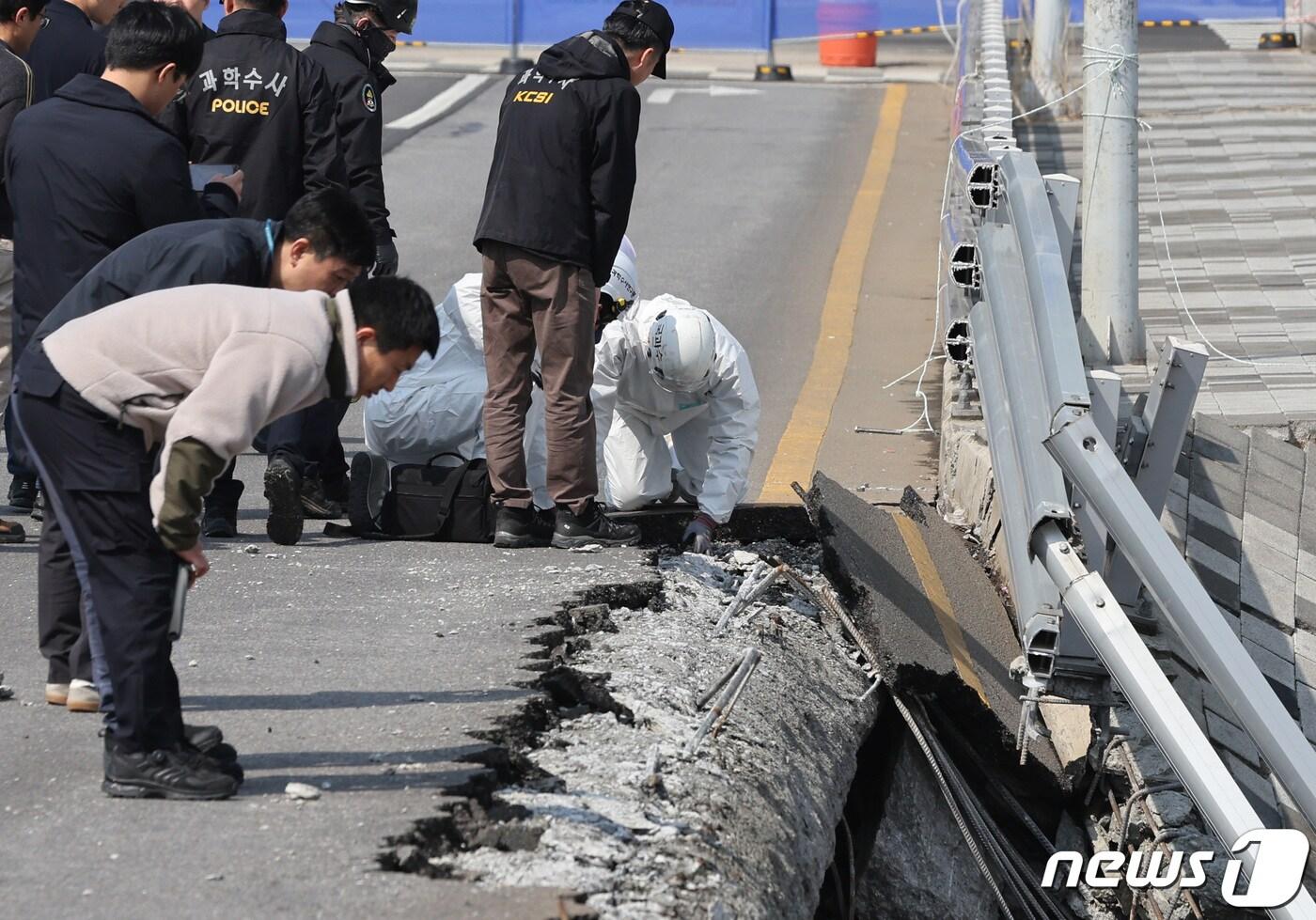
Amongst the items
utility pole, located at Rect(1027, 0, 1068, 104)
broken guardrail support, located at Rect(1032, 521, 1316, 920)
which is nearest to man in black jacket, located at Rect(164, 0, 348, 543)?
broken guardrail support, located at Rect(1032, 521, 1316, 920)

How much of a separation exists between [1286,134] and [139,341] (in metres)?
11.0

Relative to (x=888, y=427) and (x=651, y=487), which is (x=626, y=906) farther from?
(x=888, y=427)

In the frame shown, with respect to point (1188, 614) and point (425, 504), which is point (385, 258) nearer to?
point (425, 504)

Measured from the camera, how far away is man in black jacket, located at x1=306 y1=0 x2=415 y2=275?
19.7ft

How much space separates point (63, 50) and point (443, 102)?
10.3 meters

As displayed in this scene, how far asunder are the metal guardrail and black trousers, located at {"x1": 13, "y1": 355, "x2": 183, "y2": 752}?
1.97 meters

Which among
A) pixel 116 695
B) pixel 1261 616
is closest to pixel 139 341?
pixel 116 695

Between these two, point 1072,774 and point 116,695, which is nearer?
point 116,695

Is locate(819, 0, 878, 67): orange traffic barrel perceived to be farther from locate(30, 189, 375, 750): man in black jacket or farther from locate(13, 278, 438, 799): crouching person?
locate(13, 278, 438, 799): crouching person

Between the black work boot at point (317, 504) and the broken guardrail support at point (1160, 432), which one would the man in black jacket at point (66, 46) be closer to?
the black work boot at point (317, 504)

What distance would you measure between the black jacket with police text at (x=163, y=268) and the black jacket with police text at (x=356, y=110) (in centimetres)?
214

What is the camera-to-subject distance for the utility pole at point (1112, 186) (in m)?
7.25

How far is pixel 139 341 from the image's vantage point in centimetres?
339

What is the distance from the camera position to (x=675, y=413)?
5945 mm
